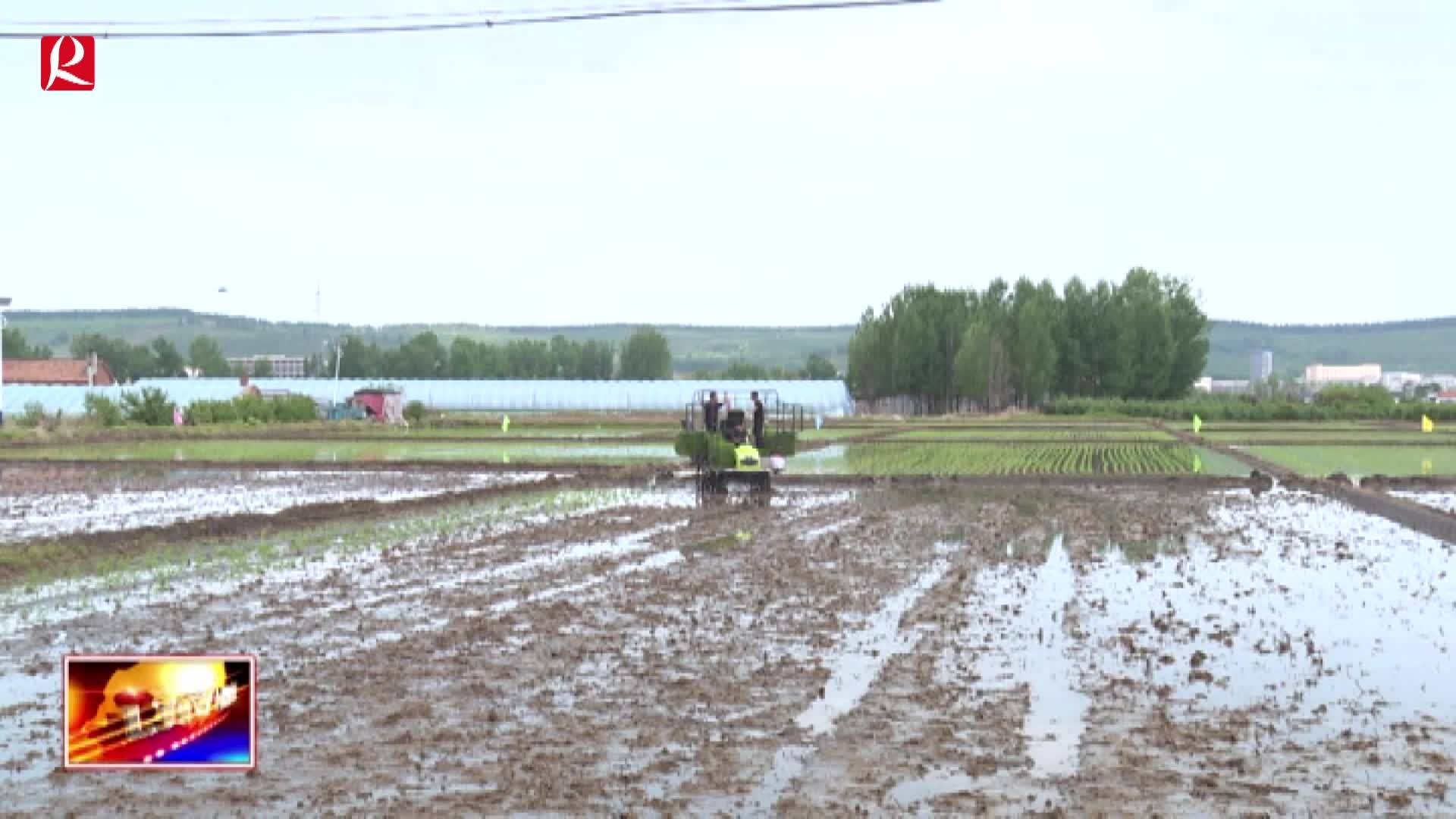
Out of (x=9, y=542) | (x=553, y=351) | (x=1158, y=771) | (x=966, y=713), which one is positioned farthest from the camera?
(x=553, y=351)

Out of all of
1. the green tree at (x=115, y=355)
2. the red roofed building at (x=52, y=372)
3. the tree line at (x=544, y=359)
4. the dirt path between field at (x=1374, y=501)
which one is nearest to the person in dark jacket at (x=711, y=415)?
the dirt path between field at (x=1374, y=501)

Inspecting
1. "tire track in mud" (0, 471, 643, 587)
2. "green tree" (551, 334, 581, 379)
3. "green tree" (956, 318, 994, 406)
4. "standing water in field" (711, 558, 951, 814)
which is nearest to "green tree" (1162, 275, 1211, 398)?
"green tree" (956, 318, 994, 406)

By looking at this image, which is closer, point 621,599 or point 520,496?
point 621,599

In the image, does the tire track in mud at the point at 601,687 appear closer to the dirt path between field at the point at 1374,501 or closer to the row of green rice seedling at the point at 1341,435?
the dirt path between field at the point at 1374,501

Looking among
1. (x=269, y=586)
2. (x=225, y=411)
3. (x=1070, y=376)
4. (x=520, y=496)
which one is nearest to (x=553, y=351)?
(x=1070, y=376)

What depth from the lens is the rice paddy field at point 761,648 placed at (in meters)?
8.52

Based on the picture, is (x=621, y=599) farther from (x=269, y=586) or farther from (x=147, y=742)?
(x=147, y=742)

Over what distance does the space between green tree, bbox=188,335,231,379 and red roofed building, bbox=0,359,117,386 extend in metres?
49.3

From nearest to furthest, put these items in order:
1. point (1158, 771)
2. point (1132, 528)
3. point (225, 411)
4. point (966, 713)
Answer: point (1158, 771), point (966, 713), point (1132, 528), point (225, 411)

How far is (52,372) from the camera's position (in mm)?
105875

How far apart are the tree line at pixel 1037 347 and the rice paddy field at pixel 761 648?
93.3 meters

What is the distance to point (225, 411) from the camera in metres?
70.4

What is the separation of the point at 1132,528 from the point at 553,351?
543 ft

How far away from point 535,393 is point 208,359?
72249 millimetres
